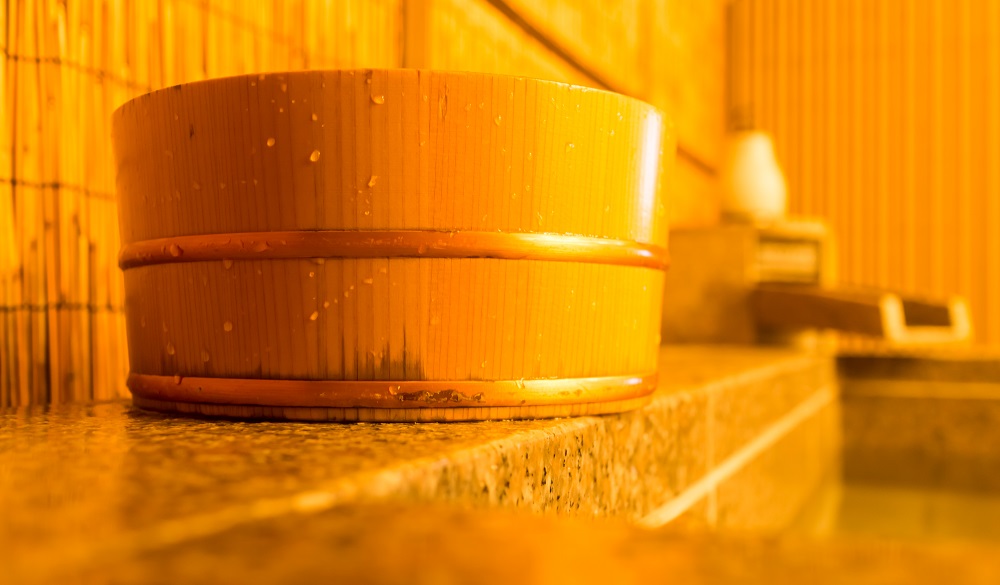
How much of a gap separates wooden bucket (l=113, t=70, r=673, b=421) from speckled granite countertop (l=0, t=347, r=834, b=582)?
1.4 inches

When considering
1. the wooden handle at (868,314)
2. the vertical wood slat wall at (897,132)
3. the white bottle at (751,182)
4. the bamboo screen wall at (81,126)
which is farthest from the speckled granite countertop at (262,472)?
the vertical wood slat wall at (897,132)

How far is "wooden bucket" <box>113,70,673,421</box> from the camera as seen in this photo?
2.03 ft

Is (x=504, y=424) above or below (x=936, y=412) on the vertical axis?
above

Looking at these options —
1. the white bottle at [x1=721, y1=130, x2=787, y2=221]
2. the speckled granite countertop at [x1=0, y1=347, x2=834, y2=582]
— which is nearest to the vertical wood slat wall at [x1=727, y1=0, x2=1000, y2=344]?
the white bottle at [x1=721, y1=130, x2=787, y2=221]

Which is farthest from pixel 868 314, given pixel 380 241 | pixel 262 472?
pixel 262 472

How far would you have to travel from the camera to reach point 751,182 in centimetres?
285

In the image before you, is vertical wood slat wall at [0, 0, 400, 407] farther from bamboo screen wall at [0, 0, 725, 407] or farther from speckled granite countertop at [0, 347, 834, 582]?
speckled granite countertop at [0, 347, 834, 582]

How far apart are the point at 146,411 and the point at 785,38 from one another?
12.5 ft

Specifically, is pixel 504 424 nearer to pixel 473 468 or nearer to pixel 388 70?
pixel 473 468

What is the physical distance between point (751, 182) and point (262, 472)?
264 cm

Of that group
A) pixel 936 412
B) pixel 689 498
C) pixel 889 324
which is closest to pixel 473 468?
pixel 689 498

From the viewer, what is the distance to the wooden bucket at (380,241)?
0.62 metres

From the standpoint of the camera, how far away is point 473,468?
484mm

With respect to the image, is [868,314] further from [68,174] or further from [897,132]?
[897,132]
